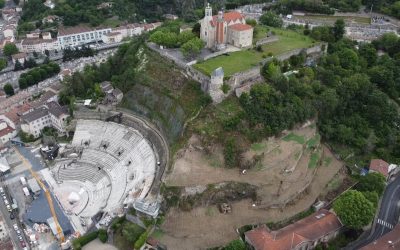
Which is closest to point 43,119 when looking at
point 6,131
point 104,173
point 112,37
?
point 6,131

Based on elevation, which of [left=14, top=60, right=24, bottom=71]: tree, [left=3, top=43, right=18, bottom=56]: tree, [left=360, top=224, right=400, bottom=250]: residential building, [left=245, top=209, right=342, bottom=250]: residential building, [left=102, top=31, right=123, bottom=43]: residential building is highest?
[left=102, top=31, right=123, bottom=43]: residential building

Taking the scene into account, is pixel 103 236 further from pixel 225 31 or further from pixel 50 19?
pixel 50 19

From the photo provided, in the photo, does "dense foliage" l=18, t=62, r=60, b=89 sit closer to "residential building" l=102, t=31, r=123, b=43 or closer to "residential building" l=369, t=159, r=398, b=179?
"residential building" l=102, t=31, r=123, b=43

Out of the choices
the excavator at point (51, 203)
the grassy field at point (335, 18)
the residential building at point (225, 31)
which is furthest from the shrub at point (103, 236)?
the grassy field at point (335, 18)

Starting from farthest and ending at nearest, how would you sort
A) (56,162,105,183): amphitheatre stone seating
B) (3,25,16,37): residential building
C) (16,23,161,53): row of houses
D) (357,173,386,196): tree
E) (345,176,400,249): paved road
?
(3,25,16,37): residential building → (16,23,161,53): row of houses → (56,162,105,183): amphitheatre stone seating → (357,173,386,196): tree → (345,176,400,249): paved road

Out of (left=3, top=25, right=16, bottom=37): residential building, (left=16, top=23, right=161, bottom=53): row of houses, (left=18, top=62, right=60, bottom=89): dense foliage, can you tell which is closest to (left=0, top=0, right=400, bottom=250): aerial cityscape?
(left=18, top=62, right=60, bottom=89): dense foliage

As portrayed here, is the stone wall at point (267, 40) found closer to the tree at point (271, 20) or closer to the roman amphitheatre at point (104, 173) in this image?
the tree at point (271, 20)
